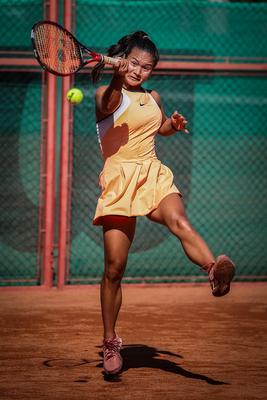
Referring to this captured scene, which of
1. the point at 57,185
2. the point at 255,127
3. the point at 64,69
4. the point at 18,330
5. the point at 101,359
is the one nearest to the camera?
the point at 64,69

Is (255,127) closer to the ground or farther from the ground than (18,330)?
farther from the ground

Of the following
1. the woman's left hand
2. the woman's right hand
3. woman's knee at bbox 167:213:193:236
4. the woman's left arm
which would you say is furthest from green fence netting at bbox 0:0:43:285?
the woman's right hand

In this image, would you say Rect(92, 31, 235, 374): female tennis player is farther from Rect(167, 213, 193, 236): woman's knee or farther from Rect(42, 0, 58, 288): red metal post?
Rect(42, 0, 58, 288): red metal post

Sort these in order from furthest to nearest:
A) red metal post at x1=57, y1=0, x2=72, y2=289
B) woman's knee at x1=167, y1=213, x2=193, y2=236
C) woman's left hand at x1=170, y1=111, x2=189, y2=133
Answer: red metal post at x1=57, y1=0, x2=72, y2=289 < woman's left hand at x1=170, y1=111, x2=189, y2=133 < woman's knee at x1=167, y1=213, x2=193, y2=236

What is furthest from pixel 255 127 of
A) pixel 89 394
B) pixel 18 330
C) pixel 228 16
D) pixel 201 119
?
pixel 89 394

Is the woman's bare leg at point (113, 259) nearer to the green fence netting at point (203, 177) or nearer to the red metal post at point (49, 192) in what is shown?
the red metal post at point (49, 192)

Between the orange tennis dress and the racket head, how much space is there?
1.14ft

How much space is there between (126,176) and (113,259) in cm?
48

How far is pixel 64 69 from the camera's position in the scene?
14.5ft

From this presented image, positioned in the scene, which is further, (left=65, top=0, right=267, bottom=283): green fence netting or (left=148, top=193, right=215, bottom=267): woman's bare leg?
(left=65, top=0, right=267, bottom=283): green fence netting

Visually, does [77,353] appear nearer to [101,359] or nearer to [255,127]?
[101,359]

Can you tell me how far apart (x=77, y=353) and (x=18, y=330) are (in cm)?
93

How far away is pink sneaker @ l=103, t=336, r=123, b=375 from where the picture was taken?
4348 millimetres

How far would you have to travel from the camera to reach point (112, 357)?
14.4ft
